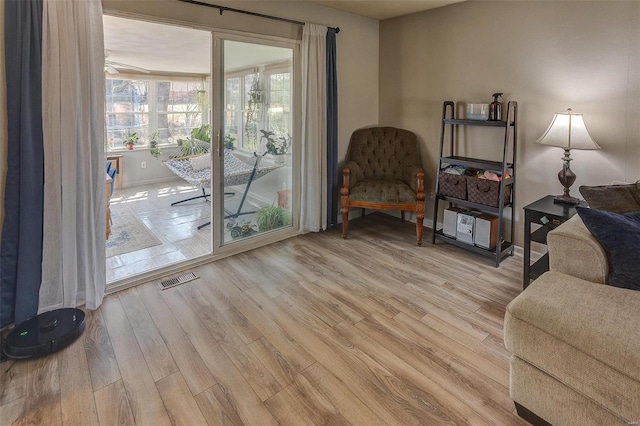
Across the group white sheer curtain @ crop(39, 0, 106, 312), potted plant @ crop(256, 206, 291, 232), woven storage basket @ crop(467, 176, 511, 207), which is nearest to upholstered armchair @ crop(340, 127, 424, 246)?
woven storage basket @ crop(467, 176, 511, 207)

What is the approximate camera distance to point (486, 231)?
11.2ft

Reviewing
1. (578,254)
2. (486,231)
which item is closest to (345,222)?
(486,231)

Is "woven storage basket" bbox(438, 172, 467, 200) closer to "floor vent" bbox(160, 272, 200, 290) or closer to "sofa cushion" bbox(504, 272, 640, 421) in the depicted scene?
"sofa cushion" bbox(504, 272, 640, 421)

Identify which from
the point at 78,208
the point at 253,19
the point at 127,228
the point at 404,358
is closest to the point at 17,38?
the point at 78,208

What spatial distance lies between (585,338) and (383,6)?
3633mm

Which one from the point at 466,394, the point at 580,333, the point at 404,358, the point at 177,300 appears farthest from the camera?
the point at 177,300

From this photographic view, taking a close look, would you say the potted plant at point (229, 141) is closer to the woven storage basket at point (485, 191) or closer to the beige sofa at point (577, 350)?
the woven storage basket at point (485, 191)

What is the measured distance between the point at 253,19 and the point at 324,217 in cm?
211

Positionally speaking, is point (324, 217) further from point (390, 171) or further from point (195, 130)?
point (195, 130)

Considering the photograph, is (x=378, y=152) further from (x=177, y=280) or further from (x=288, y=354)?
(x=288, y=354)

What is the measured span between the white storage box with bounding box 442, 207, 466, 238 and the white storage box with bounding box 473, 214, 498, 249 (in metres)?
0.23

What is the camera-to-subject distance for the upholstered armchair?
12.6 feet

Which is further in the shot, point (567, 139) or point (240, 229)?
point (240, 229)

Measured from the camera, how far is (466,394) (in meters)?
1.83
